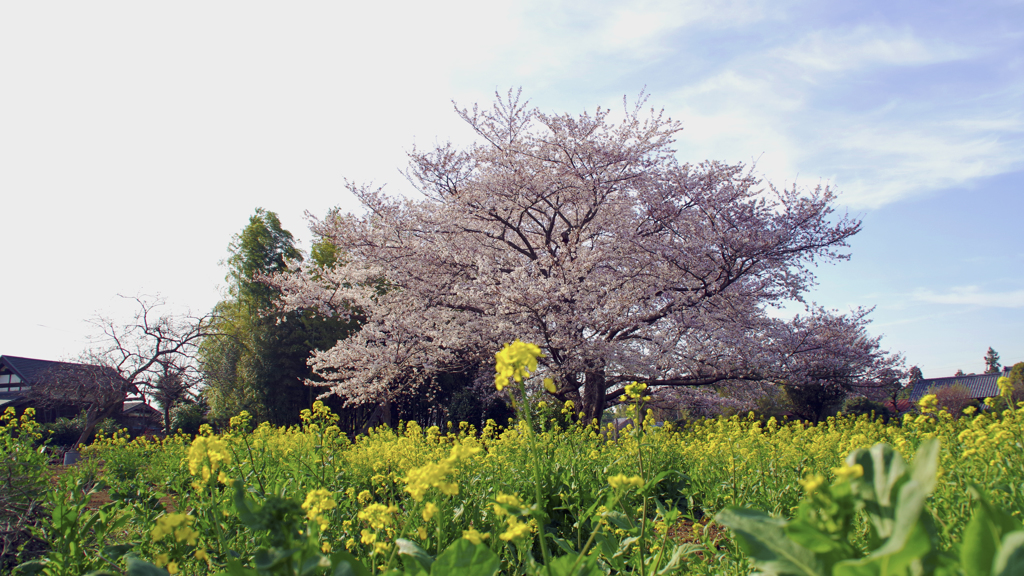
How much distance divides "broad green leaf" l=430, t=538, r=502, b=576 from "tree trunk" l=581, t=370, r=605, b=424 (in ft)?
32.1

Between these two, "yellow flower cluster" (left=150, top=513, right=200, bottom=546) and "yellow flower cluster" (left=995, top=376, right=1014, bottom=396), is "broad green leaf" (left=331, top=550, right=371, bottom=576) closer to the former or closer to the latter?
"yellow flower cluster" (left=150, top=513, right=200, bottom=546)

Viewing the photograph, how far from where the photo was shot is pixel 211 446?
167 centimetres

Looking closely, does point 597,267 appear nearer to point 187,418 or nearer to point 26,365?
point 187,418

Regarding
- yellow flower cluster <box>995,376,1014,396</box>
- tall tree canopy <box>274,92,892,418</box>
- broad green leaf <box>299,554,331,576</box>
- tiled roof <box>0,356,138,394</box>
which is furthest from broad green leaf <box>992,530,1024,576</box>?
tiled roof <box>0,356,138,394</box>

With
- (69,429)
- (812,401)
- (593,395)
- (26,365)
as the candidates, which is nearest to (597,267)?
(593,395)

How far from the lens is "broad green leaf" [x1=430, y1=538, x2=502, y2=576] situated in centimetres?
109

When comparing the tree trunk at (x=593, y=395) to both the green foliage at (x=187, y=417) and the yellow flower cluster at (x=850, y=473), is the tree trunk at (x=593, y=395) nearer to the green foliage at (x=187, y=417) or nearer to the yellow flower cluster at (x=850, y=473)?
the yellow flower cluster at (x=850, y=473)

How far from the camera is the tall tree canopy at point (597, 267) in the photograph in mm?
10180

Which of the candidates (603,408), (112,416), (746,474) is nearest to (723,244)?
(603,408)

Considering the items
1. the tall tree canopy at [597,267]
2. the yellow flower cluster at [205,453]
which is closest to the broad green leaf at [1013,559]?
the yellow flower cluster at [205,453]

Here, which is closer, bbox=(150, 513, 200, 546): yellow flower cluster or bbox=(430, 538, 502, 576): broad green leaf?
bbox=(430, 538, 502, 576): broad green leaf

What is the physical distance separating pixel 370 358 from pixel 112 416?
70.4ft

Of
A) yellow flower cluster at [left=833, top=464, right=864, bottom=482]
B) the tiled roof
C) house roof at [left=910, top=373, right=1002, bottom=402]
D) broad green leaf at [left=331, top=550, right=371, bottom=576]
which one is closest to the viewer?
yellow flower cluster at [left=833, top=464, right=864, bottom=482]

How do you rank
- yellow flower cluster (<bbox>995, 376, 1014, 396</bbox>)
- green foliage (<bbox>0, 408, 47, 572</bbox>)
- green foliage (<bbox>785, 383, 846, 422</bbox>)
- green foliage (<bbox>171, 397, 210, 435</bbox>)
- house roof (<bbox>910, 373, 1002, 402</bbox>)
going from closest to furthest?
green foliage (<bbox>0, 408, 47, 572</bbox>) < yellow flower cluster (<bbox>995, 376, 1014, 396</bbox>) < green foliage (<bbox>785, 383, 846, 422</bbox>) < green foliage (<bbox>171, 397, 210, 435</bbox>) < house roof (<bbox>910, 373, 1002, 402</bbox>)
